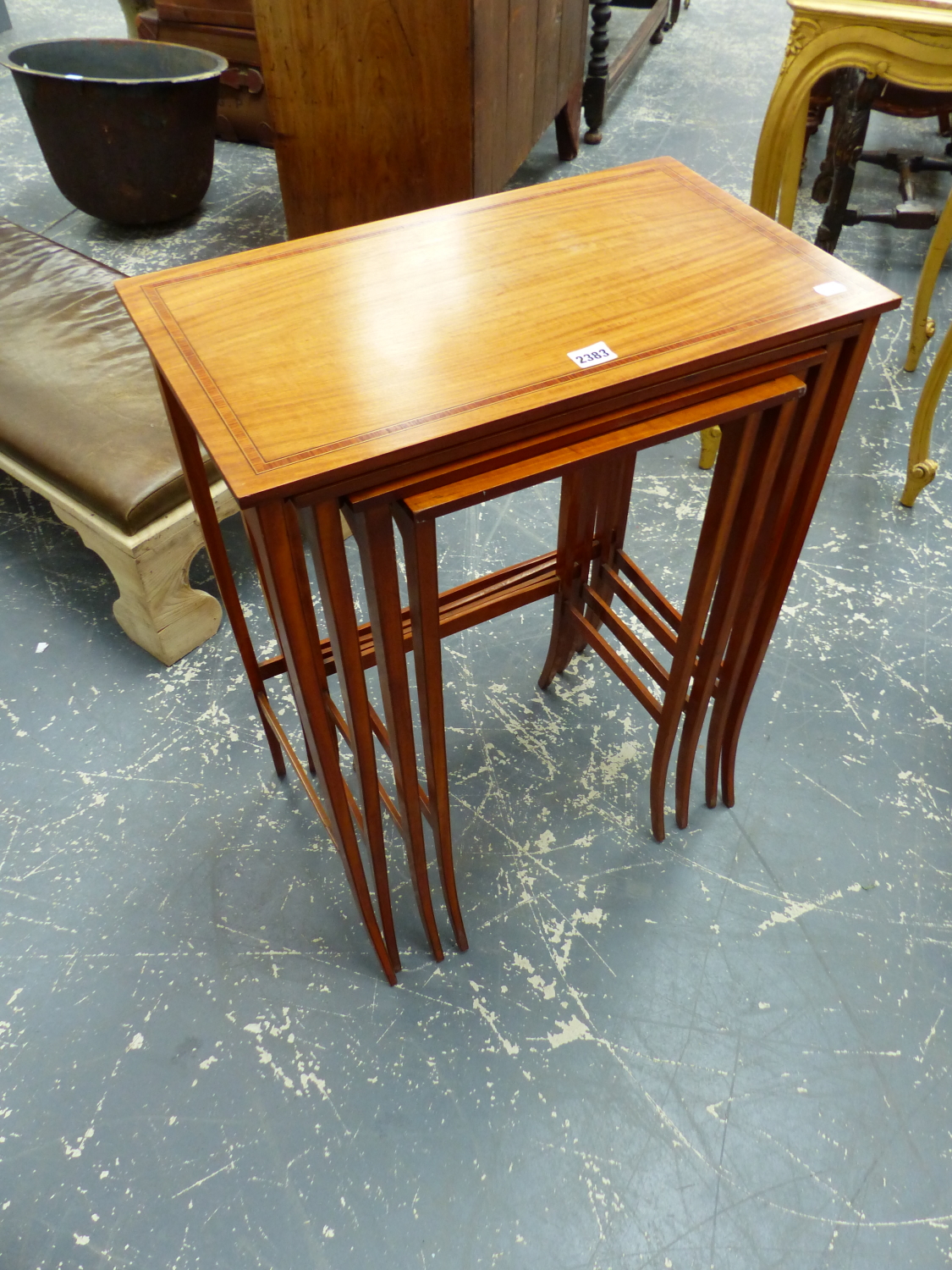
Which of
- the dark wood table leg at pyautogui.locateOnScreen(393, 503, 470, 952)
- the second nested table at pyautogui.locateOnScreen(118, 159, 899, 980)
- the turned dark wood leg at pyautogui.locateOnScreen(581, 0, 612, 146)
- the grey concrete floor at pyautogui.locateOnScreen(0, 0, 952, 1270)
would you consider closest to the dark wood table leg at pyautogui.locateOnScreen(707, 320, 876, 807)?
the second nested table at pyautogui.locateOnScreen(118, 159, 899, 980)

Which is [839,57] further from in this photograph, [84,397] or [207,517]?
[84,397]

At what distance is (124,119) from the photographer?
9.73ft

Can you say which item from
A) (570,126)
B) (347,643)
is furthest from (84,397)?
(570,126)

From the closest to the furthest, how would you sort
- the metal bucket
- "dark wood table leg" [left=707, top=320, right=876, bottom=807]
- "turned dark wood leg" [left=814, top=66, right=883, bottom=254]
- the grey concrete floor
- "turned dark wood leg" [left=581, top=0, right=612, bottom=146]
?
"dark wood table leg" [left=707, top=320, right=876, bottom=807], the grey concrete floor, "turned dark wood leg" [left=814, top=66, right=883, bottom=254], the metal bucket, "turned dark wood leg" [left=581, top=0, right=612, bottom=146]

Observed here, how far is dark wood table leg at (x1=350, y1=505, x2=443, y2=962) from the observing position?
0.89 metres

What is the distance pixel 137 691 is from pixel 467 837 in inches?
30.4

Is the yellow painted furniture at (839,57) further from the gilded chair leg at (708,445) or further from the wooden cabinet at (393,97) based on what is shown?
the wooden cabinet at (393,97)

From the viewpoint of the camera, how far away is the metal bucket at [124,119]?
2904mm

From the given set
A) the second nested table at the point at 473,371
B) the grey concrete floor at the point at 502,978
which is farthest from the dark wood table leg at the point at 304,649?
the grey concrete floor at the point at 502,978

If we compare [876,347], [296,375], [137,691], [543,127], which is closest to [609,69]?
[543,127]

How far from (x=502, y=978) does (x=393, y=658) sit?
698 mm

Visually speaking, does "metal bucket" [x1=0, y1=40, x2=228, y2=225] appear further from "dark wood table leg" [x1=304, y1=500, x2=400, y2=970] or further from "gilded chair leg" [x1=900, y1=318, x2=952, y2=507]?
"dark wood table leg" [x1=304, y1=500, x2=400, y2=970]

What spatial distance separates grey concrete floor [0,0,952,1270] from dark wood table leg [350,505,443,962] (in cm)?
30

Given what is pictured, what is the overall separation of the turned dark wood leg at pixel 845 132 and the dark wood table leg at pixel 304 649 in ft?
5.73
